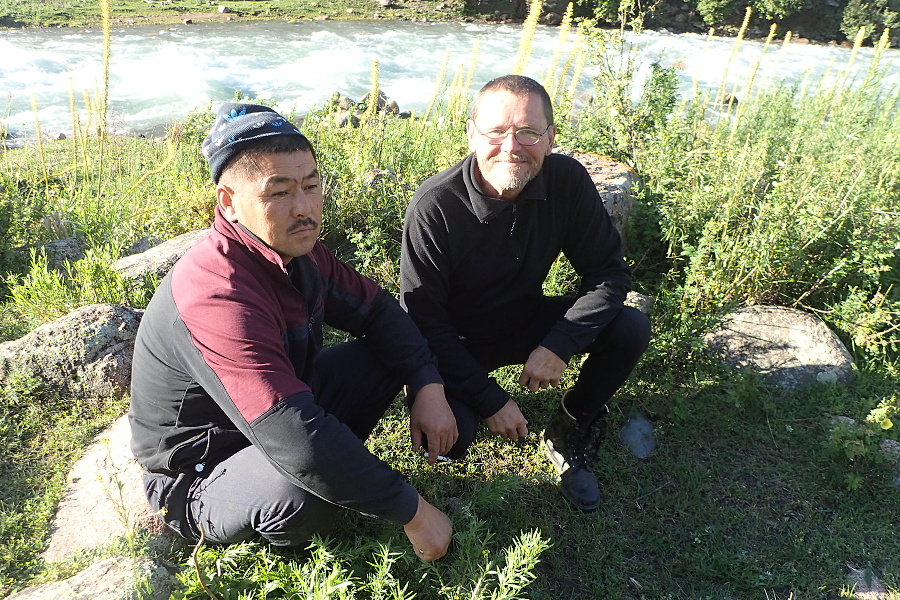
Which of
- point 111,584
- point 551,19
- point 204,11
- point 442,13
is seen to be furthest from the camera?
point 551,19

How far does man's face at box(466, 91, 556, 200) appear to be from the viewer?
2797mm

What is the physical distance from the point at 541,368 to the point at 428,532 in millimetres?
1055

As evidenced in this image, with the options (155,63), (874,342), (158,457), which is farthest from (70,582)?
(155,63)

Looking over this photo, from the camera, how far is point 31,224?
4.59m

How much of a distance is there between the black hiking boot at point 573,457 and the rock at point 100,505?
175 cm

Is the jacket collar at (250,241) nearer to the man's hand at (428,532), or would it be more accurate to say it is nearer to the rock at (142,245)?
the man's hand at (428,532)

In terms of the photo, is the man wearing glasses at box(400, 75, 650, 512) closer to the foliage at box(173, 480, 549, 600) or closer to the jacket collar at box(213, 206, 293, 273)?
the foliage at box(173, 480, 549, 600)

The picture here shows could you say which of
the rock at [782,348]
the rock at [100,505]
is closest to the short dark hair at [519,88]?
the rock at [782,348]

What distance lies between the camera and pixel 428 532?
2.17 meters

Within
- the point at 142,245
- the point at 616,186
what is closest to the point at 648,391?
the point at 616,186

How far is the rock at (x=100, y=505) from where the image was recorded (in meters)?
2.43

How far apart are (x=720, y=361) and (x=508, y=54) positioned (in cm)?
1676

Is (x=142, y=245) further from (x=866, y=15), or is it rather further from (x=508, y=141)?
(x=866, y=15)

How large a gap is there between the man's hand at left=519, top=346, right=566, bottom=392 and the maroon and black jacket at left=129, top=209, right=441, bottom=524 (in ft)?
3.32
